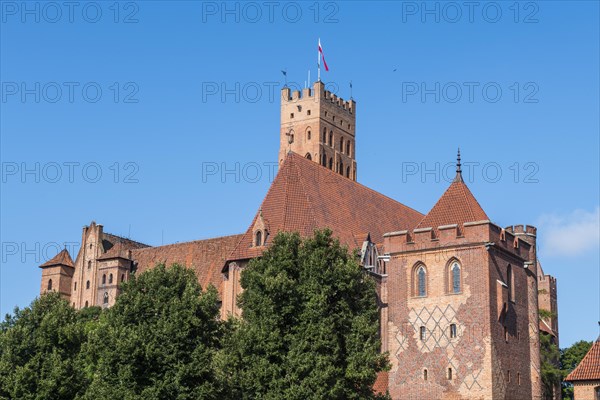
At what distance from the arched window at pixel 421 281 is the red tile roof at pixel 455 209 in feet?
8.76

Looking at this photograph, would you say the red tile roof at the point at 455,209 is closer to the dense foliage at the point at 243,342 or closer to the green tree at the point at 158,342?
the dense foliage at the point at 243,342

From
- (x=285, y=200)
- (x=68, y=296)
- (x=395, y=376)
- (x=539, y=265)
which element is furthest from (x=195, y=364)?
(x=539, y=265)

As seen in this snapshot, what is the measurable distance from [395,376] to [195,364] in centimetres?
1231

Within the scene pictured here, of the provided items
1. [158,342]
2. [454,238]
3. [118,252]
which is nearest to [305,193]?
[454,238]

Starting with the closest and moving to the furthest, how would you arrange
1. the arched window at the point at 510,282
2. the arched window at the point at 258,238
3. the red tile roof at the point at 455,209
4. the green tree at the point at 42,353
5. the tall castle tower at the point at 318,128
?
the green tree at the point at 42,353, the arched window at the point at 510,282, the red tile roof at the point at 455,209, the arched window at the point at 258,238, the tall castle tower at the point at 318,128

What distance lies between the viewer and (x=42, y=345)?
157 feet

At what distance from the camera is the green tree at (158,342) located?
43.1m

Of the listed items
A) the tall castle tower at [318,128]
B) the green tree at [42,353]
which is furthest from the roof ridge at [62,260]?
the green tree at [42,353]

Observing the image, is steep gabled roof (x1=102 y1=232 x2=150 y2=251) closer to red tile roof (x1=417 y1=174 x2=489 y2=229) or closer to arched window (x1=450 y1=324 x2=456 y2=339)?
red tile roof (x1=417 y1=174 x2=489 y2=229)

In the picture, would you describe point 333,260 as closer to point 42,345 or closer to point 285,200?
point 42,345

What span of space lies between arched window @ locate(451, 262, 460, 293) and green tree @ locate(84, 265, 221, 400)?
12.4 metres

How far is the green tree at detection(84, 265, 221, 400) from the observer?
4306cm

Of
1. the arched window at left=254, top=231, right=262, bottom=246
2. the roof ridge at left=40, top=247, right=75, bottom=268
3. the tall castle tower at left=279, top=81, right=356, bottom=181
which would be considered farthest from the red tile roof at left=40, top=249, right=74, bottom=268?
the arched window at left=254, top=231, right=262, bottom=246

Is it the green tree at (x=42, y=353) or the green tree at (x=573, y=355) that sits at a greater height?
the green tree at (x=573, y=355)
